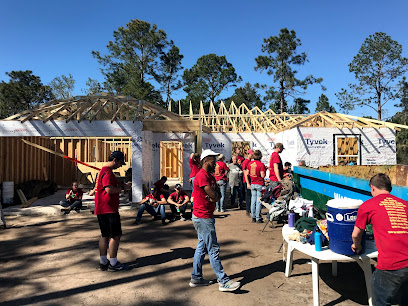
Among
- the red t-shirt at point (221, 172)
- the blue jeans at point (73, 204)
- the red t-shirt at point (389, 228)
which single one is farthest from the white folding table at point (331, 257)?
the blue jeans at point (73, 204)

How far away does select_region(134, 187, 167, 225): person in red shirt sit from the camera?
7473 millimetres

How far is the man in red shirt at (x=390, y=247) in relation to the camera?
2.25 metres

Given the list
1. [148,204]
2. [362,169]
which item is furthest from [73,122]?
[362,169]

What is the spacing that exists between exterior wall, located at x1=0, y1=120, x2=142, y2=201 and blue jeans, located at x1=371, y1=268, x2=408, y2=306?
8452 millimetres

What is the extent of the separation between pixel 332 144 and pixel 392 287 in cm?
1189

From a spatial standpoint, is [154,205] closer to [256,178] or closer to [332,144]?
→ [256,178]

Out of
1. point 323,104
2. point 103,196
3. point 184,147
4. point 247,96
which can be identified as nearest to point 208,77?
point 247,96

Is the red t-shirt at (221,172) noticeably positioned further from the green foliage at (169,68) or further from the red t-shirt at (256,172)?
the green foliage at (169,68)

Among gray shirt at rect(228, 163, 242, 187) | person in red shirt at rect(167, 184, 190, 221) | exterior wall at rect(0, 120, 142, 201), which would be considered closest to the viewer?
person in red shirt at rect(167, 184, 190, 221)

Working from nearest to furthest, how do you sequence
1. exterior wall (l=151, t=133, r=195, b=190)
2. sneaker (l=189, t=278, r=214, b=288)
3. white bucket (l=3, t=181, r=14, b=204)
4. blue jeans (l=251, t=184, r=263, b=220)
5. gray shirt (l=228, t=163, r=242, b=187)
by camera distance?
sneaker (l=189, t=278, r=214, b=288)
blue jeans (l=251, t=184, r=263, b=220)
gray shirt (l=228, t=163, r=242, b=187)
white bucket (l=3, t=181, r=14, b=204)
exterior wall (l=151, t=133, r=195, b=190)

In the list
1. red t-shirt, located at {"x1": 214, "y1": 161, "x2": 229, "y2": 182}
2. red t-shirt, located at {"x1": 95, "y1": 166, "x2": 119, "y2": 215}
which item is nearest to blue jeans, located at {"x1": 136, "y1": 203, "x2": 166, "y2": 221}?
red t-shirt, located at {"x1": 214, "y1": 161, "x2": 229, "y2": 182}

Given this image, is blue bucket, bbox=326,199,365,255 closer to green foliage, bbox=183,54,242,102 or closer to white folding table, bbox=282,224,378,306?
white folding table, bbox=282,224,378,306

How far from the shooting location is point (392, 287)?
7.41ft

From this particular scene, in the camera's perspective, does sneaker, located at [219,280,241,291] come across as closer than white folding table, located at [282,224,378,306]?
No
